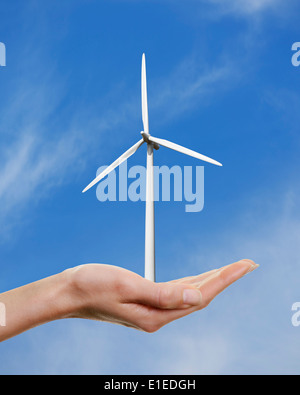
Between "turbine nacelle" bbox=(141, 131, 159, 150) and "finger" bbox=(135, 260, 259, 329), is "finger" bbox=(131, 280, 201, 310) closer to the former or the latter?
"finger" bbox=(135, 260, 259, 329)

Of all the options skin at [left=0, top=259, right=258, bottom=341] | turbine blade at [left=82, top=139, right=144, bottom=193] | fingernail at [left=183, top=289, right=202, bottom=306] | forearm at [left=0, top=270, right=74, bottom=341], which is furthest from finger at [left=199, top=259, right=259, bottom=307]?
turbine blade at [left=82, top=139, right=144, bottom=193]

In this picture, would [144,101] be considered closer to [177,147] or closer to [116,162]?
[177,147]

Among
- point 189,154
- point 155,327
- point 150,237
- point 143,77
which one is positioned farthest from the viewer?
point 143,77

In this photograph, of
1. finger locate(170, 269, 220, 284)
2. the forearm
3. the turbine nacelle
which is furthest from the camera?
the turbine nacelle

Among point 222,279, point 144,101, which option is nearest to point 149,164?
point 144,101

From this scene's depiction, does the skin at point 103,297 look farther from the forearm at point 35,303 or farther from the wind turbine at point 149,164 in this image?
the wind turbine at point 149,164

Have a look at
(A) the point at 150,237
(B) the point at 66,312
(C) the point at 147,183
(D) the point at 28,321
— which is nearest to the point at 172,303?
(B) the point at 66,312

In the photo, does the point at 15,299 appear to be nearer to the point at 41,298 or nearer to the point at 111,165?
the point at 41,298
